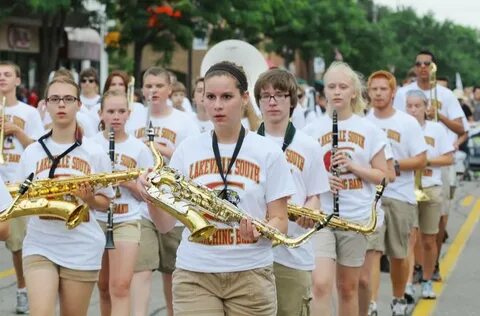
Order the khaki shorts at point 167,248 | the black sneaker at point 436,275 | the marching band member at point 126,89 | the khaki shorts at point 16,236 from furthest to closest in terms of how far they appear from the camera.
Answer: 1. the black sneaker at point 436,275
2. the khaki shorts at point 16,236
3. the marching band member at point 126,89
4. the khaki shorts at point 167,248

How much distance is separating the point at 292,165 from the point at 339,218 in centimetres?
67

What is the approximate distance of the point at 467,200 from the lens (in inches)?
984

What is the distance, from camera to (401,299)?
34.5 feet

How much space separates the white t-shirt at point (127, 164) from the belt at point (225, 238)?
2.80 meters

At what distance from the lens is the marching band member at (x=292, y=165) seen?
7.29 meters

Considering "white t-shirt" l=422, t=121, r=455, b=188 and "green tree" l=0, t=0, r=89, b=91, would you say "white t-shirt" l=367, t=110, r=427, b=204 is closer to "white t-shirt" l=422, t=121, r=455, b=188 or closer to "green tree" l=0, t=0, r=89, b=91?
"white t-shirt" l=422, t=121, r=455, b=188

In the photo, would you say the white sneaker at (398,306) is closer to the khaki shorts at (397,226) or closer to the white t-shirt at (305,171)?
the khaki shorts at (397,226)

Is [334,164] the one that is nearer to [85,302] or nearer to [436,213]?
[85,302]

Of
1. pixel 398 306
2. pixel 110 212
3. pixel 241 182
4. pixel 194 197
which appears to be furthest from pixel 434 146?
pixel 194 197

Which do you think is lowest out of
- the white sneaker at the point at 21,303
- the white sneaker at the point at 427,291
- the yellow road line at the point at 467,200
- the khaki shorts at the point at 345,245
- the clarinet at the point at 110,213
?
the yellow road line at the point at 467,200

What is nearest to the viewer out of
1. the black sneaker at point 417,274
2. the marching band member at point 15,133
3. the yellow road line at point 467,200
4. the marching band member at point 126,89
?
the marching band member at point 126,89

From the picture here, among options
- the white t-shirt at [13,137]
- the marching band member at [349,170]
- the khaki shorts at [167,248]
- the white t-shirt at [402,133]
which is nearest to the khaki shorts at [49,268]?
the marching band member at [349,170]

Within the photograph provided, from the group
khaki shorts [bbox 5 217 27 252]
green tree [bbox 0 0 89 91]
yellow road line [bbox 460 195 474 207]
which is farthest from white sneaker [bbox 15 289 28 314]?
green tree [bbox 0 0 89 91]

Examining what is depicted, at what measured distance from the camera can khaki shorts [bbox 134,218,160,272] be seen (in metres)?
9.28
